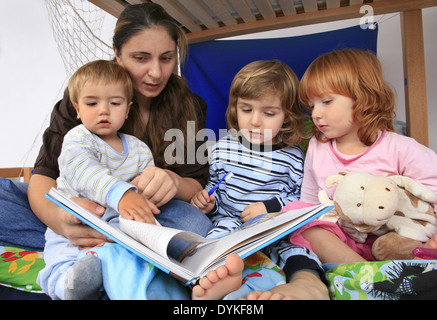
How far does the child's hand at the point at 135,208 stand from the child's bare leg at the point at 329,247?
0.34 meters

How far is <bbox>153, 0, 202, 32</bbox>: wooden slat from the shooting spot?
1.43 meters

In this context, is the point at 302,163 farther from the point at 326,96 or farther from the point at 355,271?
the point at 355,271

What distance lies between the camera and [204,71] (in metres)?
1.73

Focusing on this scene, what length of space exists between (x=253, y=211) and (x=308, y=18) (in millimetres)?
939

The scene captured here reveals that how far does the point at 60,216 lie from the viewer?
73 centimetres

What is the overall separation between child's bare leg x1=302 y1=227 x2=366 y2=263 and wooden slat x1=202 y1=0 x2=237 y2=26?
3.46 feet

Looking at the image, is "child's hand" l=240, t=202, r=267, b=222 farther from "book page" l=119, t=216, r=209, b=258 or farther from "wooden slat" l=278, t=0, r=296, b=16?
"wooden slat" l=278, t=0, r=296, b=16

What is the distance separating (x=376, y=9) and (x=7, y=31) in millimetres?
1779

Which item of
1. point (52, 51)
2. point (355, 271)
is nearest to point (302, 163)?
A: point (355, 271)

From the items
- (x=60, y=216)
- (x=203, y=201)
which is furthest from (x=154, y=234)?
(x=203, y=201)

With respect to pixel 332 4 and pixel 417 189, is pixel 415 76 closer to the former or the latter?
pixel 332 4

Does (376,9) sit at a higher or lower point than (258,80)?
higher

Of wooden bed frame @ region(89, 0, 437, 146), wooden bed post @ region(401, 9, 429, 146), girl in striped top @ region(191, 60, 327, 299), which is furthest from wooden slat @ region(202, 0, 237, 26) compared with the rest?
wooden bed post @ region(401, 9, 429, 146)
